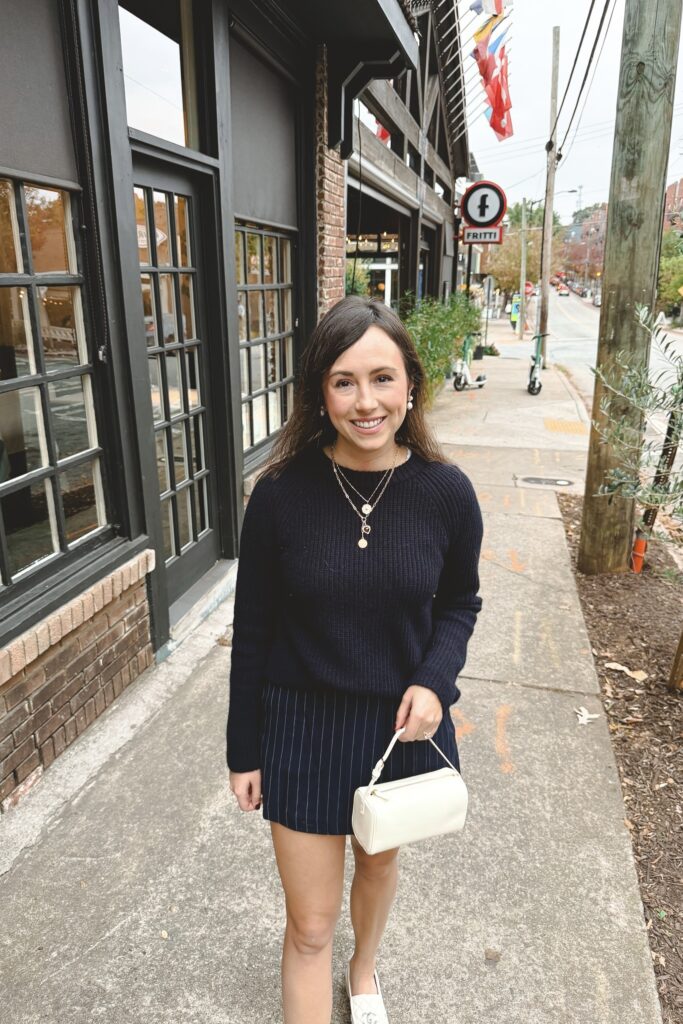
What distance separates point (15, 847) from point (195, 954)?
0.86 metres

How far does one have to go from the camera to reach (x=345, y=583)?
156cm

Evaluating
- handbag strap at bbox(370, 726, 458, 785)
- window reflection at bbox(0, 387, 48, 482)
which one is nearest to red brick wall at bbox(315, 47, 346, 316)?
window reflection at bbox(0, 387, 48, 482)

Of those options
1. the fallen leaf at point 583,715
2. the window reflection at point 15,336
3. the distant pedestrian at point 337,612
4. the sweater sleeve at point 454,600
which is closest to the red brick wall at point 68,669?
the window reflection at point 15,336

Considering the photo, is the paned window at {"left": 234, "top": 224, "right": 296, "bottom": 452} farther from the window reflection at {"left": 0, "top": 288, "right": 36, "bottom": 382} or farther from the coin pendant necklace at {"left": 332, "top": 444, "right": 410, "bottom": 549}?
the coin pendant necklace at {"left": 332, "top": 444, "right": 410, "bottom": 549}

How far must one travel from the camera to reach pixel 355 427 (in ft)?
5.17

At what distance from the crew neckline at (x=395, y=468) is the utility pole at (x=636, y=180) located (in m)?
3.36

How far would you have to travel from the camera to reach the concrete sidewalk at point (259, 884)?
2.05 meters

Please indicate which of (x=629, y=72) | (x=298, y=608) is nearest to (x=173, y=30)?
(x=629, y=72)

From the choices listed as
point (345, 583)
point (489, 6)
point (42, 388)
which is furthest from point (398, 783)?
point (489, 6)

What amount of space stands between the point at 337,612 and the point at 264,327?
14.0ft

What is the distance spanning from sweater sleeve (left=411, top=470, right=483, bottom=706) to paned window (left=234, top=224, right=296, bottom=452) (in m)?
3.57

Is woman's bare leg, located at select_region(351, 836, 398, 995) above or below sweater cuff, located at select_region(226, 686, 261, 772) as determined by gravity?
below

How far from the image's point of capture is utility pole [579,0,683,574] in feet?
13.9

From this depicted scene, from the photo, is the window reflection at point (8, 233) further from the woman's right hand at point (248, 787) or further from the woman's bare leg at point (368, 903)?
the woman's bare leg at point (368, 903)
